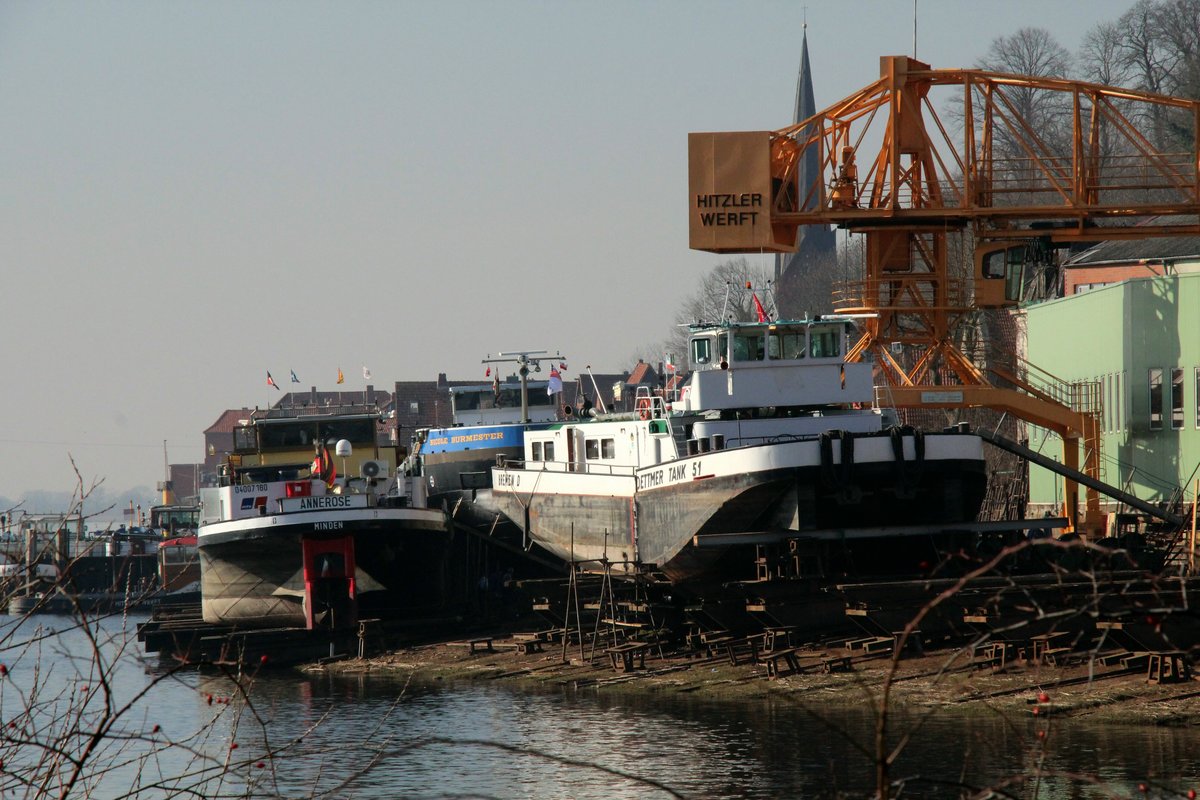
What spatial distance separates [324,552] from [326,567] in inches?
13.4

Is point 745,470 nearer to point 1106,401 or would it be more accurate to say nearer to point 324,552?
point 324,552

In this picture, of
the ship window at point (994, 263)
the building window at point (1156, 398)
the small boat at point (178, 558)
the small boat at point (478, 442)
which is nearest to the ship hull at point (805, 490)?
the small boat at point (478, 442)

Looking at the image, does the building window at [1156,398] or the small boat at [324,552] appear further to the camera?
the building window at [1156,398]

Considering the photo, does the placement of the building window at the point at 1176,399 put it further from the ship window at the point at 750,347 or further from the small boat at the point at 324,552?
the small boat at the point at 324,552

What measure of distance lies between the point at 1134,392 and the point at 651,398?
1339cm

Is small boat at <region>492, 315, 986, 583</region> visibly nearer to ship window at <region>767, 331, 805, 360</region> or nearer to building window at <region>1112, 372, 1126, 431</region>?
ship window at <region>767, 331, 805, 360</region>

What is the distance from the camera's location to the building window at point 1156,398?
128 feet

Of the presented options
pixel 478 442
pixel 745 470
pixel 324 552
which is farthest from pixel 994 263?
pixel 324 552

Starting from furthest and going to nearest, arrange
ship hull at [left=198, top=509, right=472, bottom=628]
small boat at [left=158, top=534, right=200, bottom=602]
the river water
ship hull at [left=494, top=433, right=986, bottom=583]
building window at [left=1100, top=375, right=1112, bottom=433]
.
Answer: small boat at [left=158, top=534, right=200, bottom=602] → building window at [left=1100, top=375, right=1112, bottom=433] → ship hull at [left=198, top=509, right=472, bottom=628] → ship hull at [left=494, top=433, right=986, bottom=583] → the river water

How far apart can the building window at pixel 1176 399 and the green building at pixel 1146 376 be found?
24 mm

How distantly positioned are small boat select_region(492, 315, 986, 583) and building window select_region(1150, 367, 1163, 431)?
9039 millimetres

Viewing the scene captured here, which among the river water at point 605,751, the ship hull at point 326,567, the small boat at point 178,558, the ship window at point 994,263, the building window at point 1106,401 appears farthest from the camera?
the small boat at point 178,558

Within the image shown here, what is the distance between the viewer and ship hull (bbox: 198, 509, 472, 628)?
3559cm

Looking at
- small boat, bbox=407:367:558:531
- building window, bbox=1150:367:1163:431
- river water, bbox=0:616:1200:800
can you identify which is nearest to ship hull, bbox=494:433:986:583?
river water, bbox=0:616:1200:800
